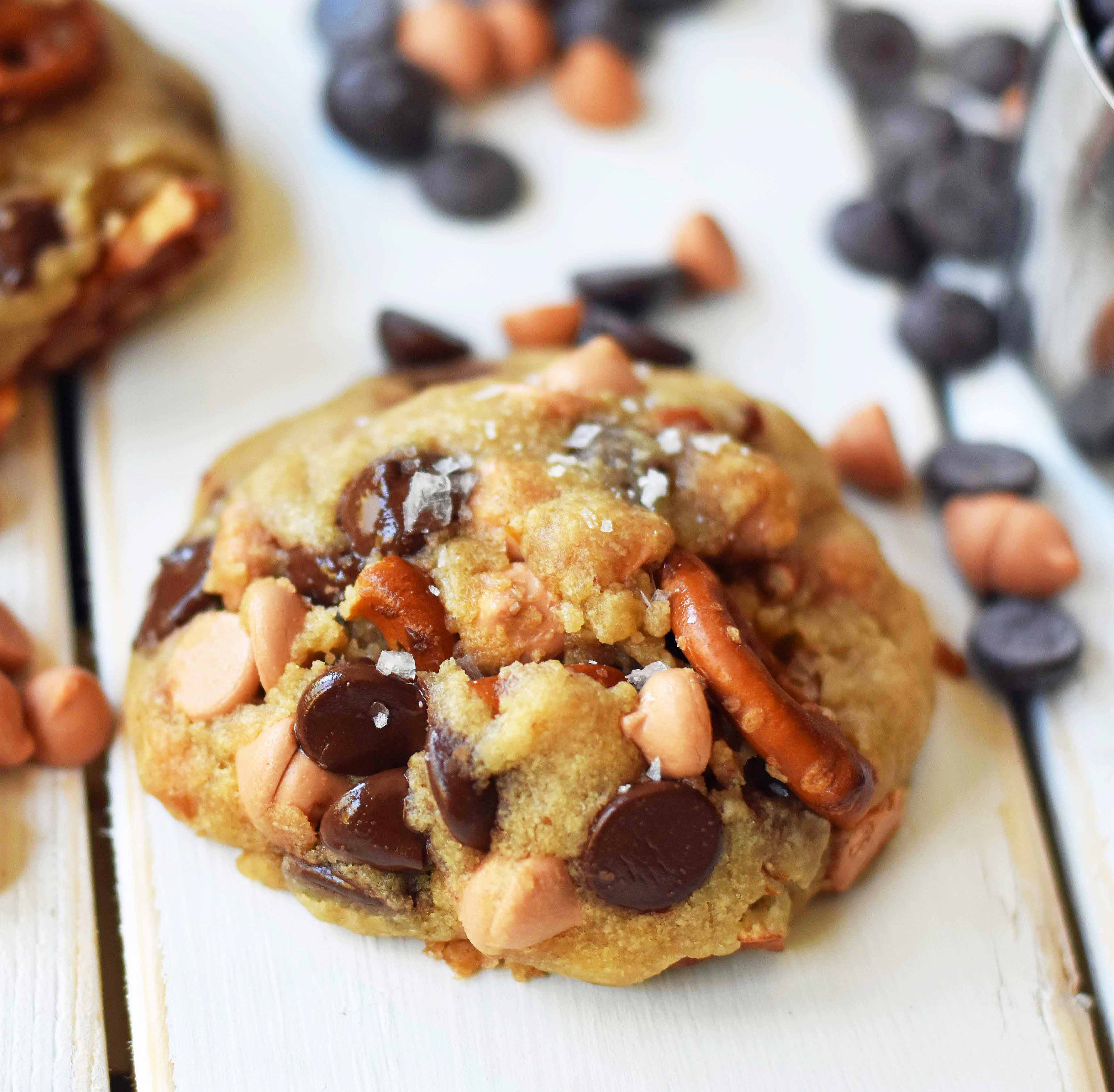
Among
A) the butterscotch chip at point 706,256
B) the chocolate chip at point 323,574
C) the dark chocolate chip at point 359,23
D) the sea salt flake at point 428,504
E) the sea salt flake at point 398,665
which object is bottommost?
the butterscotch chip at point 706,256

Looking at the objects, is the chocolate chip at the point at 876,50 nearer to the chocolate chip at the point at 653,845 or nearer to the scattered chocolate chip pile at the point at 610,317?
the scattered chocolate chip pile at the point at 610,317

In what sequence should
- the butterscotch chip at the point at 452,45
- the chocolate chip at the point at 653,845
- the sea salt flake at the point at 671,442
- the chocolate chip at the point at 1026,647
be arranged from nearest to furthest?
the chocolate chip at the point at 653,845, the sea salt flake at the point at 671,442, the chocolate chip at the point at 1026,647, the butterscotch chip at the point at 452,45

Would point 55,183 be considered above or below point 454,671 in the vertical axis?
above

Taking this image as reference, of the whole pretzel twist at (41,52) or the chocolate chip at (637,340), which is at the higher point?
the whole pretzel twist at (41,52)

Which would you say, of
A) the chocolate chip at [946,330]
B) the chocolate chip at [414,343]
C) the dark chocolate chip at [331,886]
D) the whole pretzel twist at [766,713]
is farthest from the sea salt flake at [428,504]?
the chocolate chip at [946,330]

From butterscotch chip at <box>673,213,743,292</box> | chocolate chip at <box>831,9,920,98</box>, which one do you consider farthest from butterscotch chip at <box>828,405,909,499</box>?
chocolate chip at <box>831,9,920,98</box>

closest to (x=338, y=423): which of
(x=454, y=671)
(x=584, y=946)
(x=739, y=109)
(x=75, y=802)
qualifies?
(x=454, y=671)

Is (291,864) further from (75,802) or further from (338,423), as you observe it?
(338,423)

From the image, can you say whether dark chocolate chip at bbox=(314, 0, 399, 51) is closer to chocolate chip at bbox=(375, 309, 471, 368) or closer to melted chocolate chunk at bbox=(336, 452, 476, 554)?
chocolate chip at bbox=(375, 309, 471, 368)
